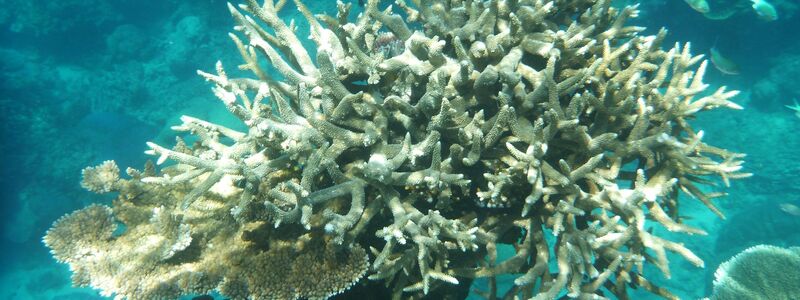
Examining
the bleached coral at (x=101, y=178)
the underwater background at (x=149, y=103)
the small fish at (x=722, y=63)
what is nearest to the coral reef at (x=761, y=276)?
the small fish at (x=722, y=63)

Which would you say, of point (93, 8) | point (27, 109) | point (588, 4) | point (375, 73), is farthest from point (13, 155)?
point (588, 4)

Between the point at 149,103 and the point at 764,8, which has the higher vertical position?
the point at 149,103

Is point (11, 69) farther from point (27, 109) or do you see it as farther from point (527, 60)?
point (527, 60)

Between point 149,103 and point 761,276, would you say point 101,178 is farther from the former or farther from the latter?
point 149,103

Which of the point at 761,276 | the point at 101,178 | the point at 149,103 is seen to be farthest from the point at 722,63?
the point at 149,103

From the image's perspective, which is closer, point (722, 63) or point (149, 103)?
point (722, 63)

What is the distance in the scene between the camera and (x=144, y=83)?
1588 cm

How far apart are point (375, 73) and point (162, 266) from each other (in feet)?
6.45

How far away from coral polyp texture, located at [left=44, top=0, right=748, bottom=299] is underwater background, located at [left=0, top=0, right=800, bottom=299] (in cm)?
740

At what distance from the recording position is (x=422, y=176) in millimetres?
2588

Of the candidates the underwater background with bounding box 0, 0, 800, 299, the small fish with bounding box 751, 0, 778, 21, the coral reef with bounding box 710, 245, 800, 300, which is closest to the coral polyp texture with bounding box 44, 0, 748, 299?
the coral reef with bounding box 710, 245, 800, 300

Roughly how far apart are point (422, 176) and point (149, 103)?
16.4 m

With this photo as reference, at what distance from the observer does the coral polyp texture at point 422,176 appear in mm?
2615

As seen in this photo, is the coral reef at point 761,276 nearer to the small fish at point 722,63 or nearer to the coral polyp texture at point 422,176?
the coral polyp texture at point 422,176
